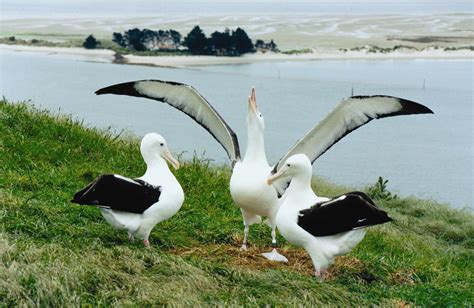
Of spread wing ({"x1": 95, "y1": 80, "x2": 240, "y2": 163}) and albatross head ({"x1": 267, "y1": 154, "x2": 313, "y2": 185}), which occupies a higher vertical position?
spread wing ({"x1": 95, "y1": 80, "x2": 240, "y2": 163})

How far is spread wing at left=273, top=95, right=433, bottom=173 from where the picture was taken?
6711 millimetres

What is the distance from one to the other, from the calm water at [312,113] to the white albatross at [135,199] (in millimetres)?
6492

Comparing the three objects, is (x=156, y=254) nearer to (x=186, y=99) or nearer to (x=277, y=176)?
(x=277, y=176)

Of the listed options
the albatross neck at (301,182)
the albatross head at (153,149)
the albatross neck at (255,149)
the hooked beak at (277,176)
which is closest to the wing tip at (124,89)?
the albatross head at (153,149)

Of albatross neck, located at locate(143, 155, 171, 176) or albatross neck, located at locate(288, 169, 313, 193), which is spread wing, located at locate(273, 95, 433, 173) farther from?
albatross neck, located at locate(143, 155, 171, 176)

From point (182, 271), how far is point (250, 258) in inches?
47.5

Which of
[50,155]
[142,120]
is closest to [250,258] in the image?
[50,155]

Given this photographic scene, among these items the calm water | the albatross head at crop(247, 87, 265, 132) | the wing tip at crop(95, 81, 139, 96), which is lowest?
the calm water

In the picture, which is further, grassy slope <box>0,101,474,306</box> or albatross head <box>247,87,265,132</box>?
albatross head <box>247,87,265,132</box>

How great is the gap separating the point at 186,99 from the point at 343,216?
7.80ft

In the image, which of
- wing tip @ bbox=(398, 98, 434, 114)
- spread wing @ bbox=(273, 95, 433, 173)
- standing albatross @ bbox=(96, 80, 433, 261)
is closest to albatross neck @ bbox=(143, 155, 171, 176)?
standing albatross @ bbox=(96, 80, 433, 261)

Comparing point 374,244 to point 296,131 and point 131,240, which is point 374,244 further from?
point 296,131

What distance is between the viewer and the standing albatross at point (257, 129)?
6.54 meters

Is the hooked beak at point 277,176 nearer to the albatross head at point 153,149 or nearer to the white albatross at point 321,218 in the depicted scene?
the white albatross at point 321,218
